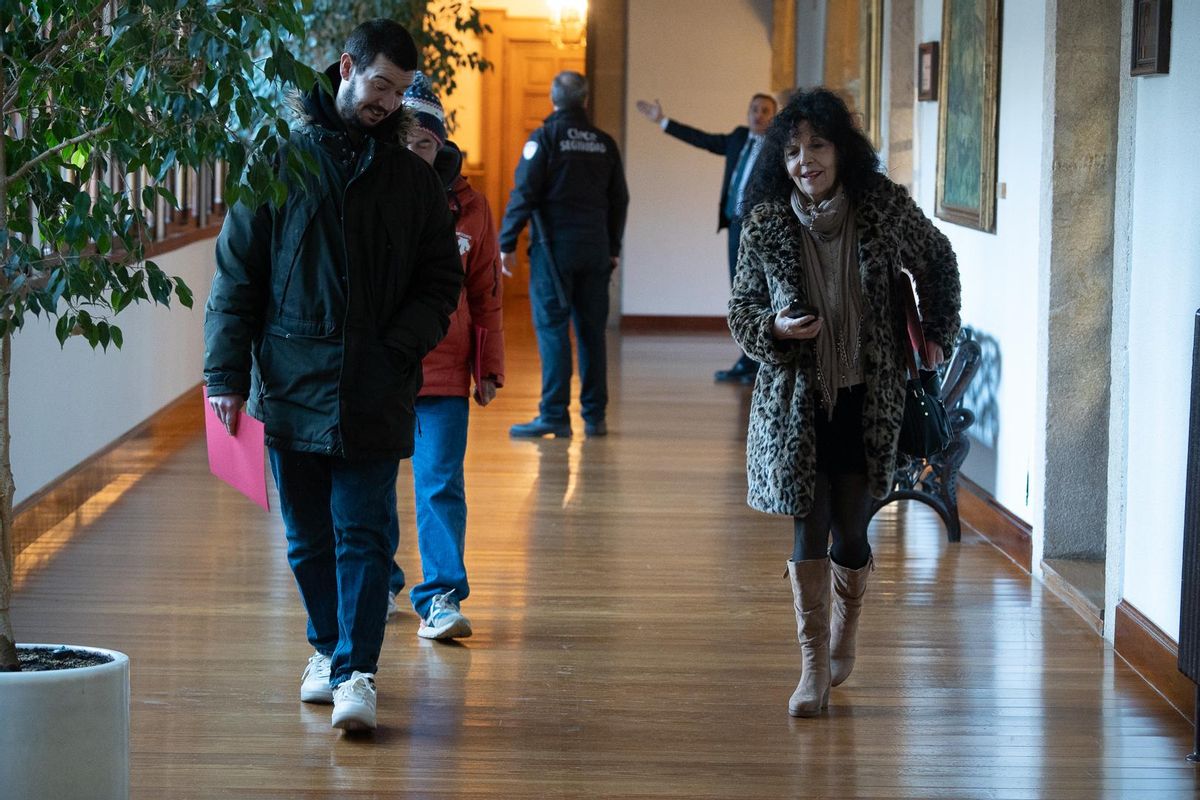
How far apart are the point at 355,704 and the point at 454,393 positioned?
1053 millimetres

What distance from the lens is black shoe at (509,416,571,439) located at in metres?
8.20

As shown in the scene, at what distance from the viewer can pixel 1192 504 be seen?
368cm

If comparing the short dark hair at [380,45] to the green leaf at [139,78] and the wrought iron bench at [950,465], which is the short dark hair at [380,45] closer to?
the green leaf at [139,78]

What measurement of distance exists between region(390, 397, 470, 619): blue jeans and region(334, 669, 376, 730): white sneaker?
2.32 feet

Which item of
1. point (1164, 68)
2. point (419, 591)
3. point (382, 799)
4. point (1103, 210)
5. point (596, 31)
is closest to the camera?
point (382, 799)

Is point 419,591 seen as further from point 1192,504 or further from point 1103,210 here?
point 1103,210

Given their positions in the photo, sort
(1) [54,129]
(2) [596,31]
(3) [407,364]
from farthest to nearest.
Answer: (2) [596,31], (3) [407,364], (1) [54,129]

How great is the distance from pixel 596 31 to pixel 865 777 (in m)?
10.9

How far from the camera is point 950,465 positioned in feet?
20.0

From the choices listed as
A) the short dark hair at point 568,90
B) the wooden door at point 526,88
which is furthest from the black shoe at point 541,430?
the wooden door at point 526,88

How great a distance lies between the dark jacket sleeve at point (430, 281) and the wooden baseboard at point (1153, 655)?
6.22 ft

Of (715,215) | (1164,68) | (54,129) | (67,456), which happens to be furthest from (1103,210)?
(715,215)

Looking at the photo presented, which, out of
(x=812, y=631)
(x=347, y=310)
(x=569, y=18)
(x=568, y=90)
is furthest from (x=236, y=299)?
(x=569, y=18)

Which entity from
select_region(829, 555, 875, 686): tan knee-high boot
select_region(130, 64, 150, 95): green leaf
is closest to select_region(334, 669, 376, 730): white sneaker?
select_region(829, 555, 875, 686): tan knee-high boot
